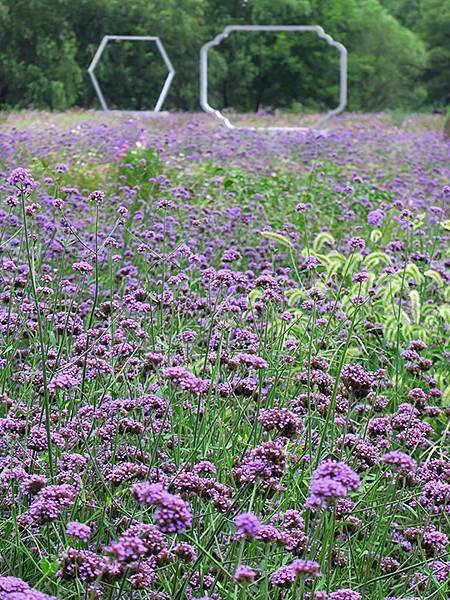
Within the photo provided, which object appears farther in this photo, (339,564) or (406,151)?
(406,151)

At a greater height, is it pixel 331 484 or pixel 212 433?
pixel 331 484

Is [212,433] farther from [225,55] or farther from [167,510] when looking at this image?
[225,55]

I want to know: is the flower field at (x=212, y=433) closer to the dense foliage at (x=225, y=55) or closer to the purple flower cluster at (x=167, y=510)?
the purple flower cluster at (x=167, y=510)

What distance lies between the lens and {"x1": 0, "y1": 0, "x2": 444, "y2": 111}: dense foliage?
3192 centimetres

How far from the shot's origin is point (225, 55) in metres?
37.8

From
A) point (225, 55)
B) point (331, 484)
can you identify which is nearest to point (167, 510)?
point (331, 484)

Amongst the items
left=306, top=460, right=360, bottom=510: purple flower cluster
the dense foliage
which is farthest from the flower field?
the dense foliage

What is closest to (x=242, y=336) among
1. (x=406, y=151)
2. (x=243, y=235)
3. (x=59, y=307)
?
(x=59, y=307)

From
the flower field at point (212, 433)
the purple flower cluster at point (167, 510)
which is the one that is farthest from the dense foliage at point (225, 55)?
the purple flower cluster at point (167, 510)

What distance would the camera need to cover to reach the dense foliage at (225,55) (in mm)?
31922

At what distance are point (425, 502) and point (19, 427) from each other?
1.03 meters

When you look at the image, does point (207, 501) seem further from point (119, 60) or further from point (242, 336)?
point (119, 60)

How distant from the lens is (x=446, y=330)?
446 cm

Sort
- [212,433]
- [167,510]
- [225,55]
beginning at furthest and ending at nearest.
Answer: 1. [225,55]
2. [212,433]
3. [167,510]
